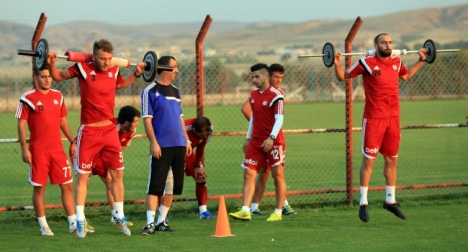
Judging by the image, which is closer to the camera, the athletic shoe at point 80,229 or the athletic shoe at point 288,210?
the athletic shoe at point 80,229

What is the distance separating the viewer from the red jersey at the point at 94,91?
8.93m

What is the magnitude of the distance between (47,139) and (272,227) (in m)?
2.82

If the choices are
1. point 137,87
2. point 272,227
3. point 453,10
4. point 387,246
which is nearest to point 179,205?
point 272,227

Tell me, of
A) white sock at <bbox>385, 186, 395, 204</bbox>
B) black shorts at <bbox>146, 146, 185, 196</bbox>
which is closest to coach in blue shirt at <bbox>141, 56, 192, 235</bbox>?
black shorts at <bbox>146, 146, 185, 196</bbox>

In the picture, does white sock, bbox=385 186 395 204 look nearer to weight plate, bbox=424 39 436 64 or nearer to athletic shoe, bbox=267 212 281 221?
athletic shoe, bbox=267 212 281 221

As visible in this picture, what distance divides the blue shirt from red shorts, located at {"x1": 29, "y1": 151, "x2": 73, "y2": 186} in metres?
1.07

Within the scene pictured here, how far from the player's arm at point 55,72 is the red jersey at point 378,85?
352 cm

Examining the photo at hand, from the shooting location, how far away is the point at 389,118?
10.2 metres

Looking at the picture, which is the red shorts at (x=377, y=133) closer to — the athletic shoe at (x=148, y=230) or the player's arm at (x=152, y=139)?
the player's arm at (x=152, y=139)

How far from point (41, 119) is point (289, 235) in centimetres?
305

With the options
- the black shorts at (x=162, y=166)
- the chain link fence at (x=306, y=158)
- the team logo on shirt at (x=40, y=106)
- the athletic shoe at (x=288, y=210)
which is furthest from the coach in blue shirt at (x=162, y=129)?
the athletic shoe at (x=288, y=210)

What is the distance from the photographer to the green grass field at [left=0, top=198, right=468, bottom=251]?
8.35 metres

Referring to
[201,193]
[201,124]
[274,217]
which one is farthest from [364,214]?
[201,124]

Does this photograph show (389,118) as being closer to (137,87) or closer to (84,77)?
(84,77)
